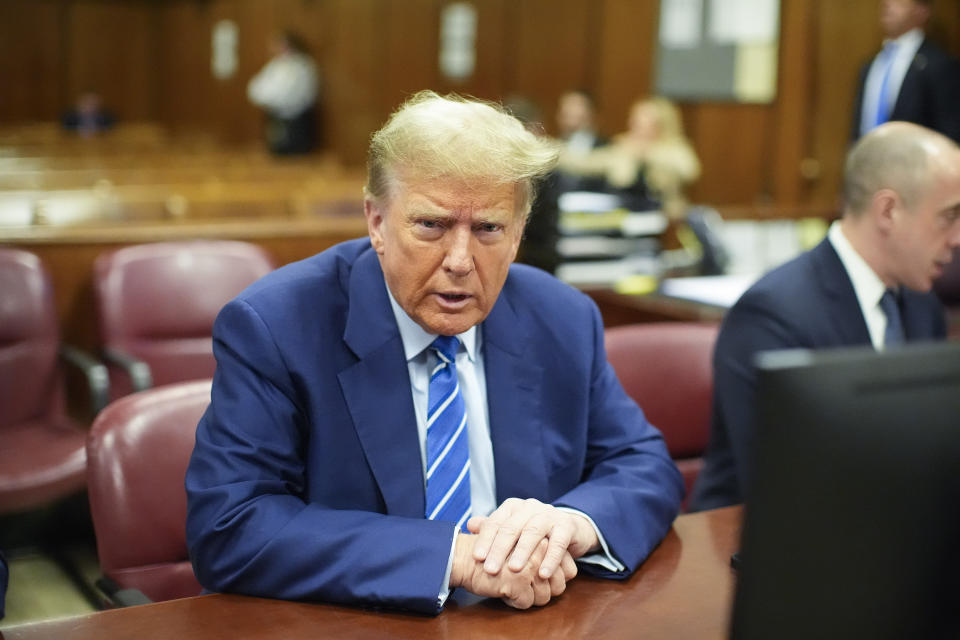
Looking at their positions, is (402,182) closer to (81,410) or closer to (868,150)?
(868,150)

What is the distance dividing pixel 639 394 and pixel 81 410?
2.50 metres

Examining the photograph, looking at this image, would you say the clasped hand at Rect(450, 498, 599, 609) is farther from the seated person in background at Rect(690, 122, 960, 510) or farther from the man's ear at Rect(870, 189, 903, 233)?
the man's ear at Rect(870, 189, 903, 233)

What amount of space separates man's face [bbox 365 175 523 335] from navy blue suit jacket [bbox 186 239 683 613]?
8 cm

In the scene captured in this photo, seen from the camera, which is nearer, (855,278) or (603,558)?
(603,558)

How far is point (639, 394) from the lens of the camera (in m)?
2.38

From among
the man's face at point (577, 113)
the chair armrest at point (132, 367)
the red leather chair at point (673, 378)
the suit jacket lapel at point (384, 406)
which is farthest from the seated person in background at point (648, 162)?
the suit jacket lapel at point (384, 406)

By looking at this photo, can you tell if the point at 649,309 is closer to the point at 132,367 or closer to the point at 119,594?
the point at 132,367

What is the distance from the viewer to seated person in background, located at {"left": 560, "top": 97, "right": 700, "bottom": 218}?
7414 millimetres

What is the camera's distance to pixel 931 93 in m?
5.32

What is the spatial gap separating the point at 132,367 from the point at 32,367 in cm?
40

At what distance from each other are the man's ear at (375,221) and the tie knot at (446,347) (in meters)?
0.16

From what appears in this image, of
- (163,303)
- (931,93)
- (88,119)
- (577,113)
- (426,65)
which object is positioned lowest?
(163,303)

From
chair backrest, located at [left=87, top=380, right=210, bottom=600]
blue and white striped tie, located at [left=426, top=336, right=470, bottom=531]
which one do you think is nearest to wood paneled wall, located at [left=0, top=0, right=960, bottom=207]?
blue and white striped tie, located at [left=426, top=336, right=470, bottom=531]

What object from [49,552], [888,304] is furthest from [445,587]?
[49,552]
